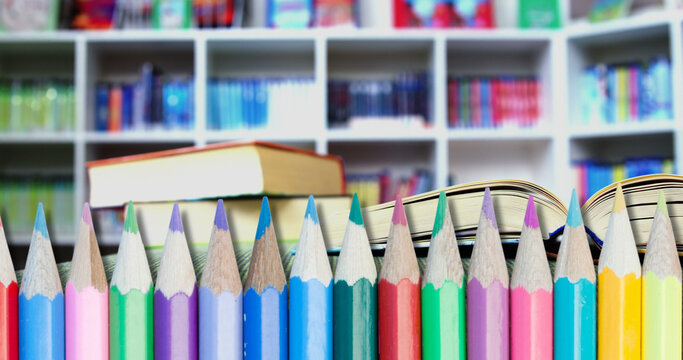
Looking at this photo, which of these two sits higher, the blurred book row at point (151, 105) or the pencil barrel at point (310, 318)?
the blurred book row at point (151, 105)

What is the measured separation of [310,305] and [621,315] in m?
0.16

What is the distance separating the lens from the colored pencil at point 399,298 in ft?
0.86

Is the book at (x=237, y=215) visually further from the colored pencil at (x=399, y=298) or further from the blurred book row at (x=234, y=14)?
the blurred book row at (x=234, y=14)

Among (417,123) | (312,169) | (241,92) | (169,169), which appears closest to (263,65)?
(241,92)

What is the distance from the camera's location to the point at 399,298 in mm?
262

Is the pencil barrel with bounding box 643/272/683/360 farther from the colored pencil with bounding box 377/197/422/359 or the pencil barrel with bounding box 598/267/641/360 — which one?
the colored pencil with bounding box 377/197/422/359

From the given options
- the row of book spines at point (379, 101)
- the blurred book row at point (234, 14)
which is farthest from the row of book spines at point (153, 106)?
the row of book spines at point (379, 101)

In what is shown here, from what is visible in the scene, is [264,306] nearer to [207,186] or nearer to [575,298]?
[575,298]

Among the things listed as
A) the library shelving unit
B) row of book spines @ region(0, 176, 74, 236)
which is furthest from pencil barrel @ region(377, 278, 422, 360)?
row of book spines @ region(0, 176, 74, 236)

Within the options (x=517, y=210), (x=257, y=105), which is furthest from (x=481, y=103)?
(x=517, y=210)

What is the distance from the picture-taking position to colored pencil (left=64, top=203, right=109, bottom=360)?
0.26 metres

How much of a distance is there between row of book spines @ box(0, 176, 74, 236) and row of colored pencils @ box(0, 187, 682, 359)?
1.70 m

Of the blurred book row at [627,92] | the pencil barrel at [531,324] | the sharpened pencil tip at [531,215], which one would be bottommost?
the pencil barrel at [531,324]

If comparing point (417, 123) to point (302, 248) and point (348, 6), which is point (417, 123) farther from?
point (302, 248)
